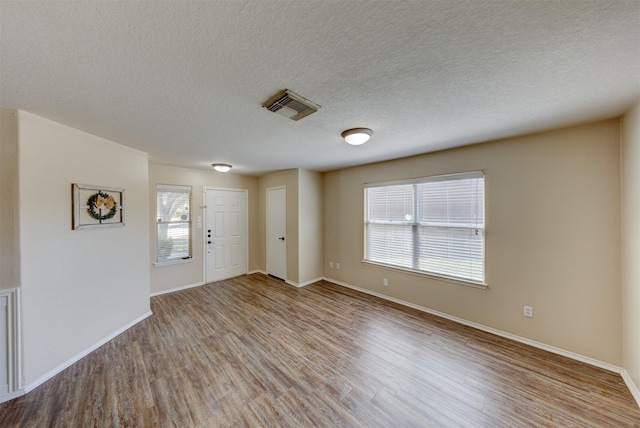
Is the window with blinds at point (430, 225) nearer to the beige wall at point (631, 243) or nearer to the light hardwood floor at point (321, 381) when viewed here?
the light hardwood floor at point (321, 381)

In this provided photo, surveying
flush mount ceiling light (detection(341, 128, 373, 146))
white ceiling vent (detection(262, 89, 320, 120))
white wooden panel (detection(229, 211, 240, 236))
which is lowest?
white wooden panel (detection(229, 211, 240, 236))

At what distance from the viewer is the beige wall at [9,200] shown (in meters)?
1.83

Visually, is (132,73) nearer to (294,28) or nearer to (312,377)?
(294,28)

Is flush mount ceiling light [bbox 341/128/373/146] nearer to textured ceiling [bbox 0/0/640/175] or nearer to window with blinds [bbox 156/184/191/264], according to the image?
textured ceiling [bbox 0/0/640/175]

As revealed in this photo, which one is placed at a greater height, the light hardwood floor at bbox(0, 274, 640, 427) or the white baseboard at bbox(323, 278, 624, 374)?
the white baseboard at bbox(323, 278, 624, 374)

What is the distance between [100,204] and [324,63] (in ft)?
9.84

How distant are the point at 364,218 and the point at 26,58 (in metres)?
4.00

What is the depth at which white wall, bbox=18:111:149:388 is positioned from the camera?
196 cm

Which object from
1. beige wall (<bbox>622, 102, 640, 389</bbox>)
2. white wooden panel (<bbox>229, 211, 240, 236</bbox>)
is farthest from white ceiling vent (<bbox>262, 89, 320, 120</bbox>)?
white wooden panel (<bbox>229, 211, 240, 236</bbox>)

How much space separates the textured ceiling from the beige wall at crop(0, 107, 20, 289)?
193mm

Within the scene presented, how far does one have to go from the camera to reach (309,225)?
470 cm

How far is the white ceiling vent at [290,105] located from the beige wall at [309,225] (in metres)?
2.54

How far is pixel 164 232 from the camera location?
13.7 feet

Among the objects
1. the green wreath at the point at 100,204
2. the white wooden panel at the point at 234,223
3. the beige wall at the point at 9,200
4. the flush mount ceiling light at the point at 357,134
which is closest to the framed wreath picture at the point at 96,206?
the green wreath at the point at 100,204
